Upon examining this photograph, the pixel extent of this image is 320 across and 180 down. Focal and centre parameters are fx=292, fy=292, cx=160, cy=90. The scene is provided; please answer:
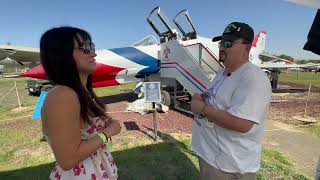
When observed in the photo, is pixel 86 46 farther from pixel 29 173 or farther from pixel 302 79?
pixel 302 79

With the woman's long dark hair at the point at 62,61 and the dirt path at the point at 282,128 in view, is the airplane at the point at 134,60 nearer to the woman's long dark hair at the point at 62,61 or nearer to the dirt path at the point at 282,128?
the dirt path at the point at 282,128

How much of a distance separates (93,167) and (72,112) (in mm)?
451

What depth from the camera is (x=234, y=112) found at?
207 centimetres

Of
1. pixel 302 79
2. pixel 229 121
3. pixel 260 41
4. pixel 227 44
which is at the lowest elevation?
pixel 302 79

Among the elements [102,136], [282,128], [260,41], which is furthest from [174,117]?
[260,41]

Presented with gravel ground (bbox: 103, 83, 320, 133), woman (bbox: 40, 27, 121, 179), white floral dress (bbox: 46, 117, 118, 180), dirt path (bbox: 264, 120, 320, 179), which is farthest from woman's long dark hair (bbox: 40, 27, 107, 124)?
gravel ground (bbox: 103, 83, 320, 133)

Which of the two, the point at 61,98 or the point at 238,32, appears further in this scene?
the point at 238,32

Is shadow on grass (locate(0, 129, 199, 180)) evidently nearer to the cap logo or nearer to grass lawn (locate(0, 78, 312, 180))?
grass lawn (locate(0, 78, 312, 180))

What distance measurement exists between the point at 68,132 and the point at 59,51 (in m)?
0.45

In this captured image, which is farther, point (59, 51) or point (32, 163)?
point (32, 163)

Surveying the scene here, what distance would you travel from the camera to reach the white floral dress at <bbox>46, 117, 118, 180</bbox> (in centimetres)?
172

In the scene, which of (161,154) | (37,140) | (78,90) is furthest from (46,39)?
(37,140)

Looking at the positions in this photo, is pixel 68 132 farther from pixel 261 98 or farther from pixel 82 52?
pixel 261 98

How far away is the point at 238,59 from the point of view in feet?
7.35
